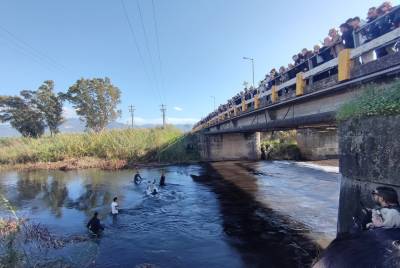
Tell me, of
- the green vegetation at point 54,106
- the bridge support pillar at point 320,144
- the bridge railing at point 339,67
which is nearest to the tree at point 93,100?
the green vegetation at point 54,106

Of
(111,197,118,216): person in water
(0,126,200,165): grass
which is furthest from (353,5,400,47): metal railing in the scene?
(0,126,200,165): grass

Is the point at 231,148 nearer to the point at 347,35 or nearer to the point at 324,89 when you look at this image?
the point at 324,89

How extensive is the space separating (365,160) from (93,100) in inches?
2573

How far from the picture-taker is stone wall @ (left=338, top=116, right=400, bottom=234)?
5410 mm

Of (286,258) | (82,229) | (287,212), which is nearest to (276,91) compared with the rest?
(287,212)

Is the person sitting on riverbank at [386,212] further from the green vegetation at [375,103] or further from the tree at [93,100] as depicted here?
the tree at [93,100]

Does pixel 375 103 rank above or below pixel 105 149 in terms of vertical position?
above

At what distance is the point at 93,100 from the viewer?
65.1 meters

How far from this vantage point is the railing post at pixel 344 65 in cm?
772

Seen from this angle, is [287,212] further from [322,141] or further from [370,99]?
[322,141]

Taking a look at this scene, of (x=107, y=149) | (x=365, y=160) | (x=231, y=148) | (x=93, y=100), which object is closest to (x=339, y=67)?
(x=365, y=160)

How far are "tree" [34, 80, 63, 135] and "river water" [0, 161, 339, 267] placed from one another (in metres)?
41.1

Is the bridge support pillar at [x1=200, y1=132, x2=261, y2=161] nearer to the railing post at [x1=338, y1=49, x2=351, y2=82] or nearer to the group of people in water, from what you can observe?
the group of people in water

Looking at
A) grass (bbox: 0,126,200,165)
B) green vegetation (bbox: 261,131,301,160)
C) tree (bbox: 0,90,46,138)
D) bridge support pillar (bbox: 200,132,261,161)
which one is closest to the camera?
grass (bbox: 0,126,200,165)
